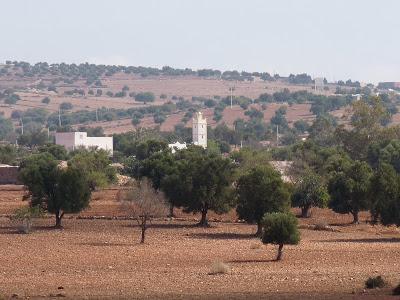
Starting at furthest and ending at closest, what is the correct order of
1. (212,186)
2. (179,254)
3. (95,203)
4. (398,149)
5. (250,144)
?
1. (250,144)
2. (398,149)
3. (95,203)
4. (212,186)
5. (179,254)

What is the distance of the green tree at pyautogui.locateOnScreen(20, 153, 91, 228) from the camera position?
80250mm

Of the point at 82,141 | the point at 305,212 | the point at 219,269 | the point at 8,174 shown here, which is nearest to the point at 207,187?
the point at 305,212

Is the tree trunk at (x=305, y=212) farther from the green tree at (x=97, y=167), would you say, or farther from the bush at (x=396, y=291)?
the bush at (x=396, y=291)

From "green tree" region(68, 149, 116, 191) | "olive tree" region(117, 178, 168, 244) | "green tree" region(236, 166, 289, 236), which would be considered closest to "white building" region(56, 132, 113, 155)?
"green tree" region(68, 149, 116, 191)

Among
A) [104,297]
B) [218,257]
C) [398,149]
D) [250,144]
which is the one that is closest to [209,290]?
[104,297]

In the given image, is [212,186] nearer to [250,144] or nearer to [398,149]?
[398,149]

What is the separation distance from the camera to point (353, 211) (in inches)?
3334

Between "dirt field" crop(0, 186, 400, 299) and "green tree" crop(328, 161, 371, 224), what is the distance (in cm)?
173

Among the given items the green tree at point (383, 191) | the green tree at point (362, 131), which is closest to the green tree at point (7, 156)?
the green tree at point (362, 131)

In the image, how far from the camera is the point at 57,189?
80.6 metres

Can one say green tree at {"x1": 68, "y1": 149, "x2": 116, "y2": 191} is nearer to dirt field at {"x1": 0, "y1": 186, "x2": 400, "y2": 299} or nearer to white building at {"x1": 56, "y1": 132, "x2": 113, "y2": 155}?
dirt field at {"x1": 0, "y1": 186, "x2": 400, "y2": 299}

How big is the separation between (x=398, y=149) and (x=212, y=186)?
41100 millimetres

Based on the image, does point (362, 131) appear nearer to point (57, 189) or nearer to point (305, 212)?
point (305, 212)

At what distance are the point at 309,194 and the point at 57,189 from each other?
17.1m
